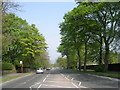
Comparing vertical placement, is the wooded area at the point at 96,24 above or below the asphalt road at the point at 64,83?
above

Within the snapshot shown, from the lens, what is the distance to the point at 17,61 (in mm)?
61062

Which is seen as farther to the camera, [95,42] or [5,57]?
[5,57]

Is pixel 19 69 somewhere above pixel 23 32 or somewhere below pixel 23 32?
below

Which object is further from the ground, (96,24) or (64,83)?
(96,24)

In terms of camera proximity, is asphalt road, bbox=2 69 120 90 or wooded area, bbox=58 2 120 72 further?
wooded area, bbox=58 2 120 72

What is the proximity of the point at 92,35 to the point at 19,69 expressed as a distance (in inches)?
1041

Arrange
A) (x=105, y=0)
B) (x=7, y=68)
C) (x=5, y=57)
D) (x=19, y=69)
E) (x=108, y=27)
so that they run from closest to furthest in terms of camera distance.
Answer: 1. (x=105, y=0)
2. (x=108, y=27)
3. (x=7, y=68)
4. (x=5, y=57)
5. (x=19, y=69)

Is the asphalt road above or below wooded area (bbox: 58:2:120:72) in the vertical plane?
below

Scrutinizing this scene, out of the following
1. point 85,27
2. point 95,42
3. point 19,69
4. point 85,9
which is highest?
point 85,9

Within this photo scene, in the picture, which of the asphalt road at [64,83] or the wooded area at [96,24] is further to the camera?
the wooded area at [96,24]

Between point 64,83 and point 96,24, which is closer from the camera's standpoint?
point 64,83

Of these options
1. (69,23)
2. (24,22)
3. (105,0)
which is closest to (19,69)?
(24,22)

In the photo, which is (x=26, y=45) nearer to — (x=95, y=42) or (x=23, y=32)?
(x=23, y=32)

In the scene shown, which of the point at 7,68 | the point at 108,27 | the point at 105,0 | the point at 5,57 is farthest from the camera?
the point at 5,57
